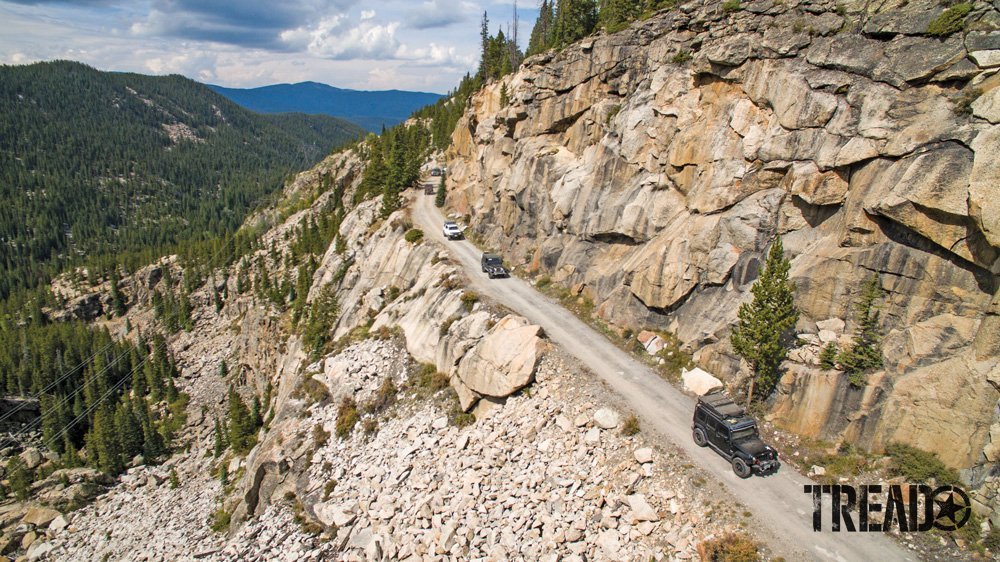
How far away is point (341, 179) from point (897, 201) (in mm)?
117463

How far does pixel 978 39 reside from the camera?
21.6 metres

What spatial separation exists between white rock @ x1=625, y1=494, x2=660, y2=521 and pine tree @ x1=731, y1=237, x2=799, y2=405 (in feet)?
28.7

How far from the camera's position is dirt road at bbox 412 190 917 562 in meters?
17.8

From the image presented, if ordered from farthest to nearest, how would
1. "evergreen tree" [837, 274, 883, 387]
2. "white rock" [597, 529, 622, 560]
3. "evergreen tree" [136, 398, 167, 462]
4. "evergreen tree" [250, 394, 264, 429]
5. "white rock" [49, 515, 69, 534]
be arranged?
"evergreen tree" [136, 398, 167, 462]
"evergreen tree" [250, 394, 264, 429]
"white rock" [49, 515, 69, 534]
"evergreen tree" [837, 274, 883, 387]
"white rock" [597, 529, 622, 560]

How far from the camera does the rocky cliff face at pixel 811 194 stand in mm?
19984

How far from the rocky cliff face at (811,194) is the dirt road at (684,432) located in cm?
290

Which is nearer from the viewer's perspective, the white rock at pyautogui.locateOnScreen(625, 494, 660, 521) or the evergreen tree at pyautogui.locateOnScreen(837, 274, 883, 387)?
the white rock at pyautogui.locateOnScreen(625, 494, 660, 521)

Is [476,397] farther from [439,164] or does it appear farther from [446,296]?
[439,164]

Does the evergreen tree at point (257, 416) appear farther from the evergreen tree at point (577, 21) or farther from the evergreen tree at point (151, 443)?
the evergreen tree at point (577, 21)

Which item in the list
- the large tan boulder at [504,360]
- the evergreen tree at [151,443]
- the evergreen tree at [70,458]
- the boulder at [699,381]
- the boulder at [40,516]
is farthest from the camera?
the evergreen tree at [70,458]

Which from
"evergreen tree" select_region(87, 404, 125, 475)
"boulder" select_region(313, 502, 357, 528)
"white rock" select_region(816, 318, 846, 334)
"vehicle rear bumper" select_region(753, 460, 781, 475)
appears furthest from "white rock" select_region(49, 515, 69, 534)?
"white rock" select_region(816, 318, 846, 334)

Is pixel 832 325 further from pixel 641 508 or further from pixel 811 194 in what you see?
pixel 641 508

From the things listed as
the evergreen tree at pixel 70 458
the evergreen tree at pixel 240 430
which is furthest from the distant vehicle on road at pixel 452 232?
the evergreen tree at pixel 70 458

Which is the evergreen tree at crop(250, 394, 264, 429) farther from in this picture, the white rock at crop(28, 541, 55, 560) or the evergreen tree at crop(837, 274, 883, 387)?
the evergreen tree at crop(837, 274, 883, 387)
